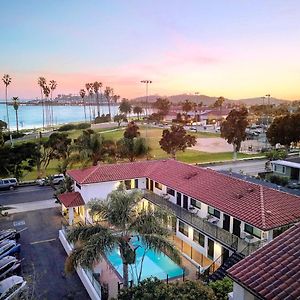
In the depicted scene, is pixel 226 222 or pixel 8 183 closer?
pixel 226 222

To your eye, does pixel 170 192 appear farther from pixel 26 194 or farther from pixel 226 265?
pixel 26 194

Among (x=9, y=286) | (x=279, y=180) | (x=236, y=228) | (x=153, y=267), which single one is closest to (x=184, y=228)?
(x=153, y=267)

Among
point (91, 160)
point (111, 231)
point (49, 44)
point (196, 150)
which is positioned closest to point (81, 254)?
point (111, 231)

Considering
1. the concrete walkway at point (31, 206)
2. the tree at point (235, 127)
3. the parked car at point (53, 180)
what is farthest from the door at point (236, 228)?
the tree at point (235, 127)

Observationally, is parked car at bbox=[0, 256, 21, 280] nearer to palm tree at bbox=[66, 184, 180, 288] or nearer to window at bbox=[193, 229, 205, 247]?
palm tree at bbox=[66, 184, 180, 288]

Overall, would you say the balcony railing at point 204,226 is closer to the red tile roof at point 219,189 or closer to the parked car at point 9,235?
the red tile roof at point 219,189

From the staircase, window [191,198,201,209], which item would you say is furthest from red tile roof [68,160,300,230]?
the staircase

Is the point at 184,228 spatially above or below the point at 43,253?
above

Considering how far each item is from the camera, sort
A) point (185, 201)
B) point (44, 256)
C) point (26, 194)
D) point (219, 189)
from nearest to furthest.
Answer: point (44, 256)
point (219, 189)
point (185, 201)
point (26, 194)
